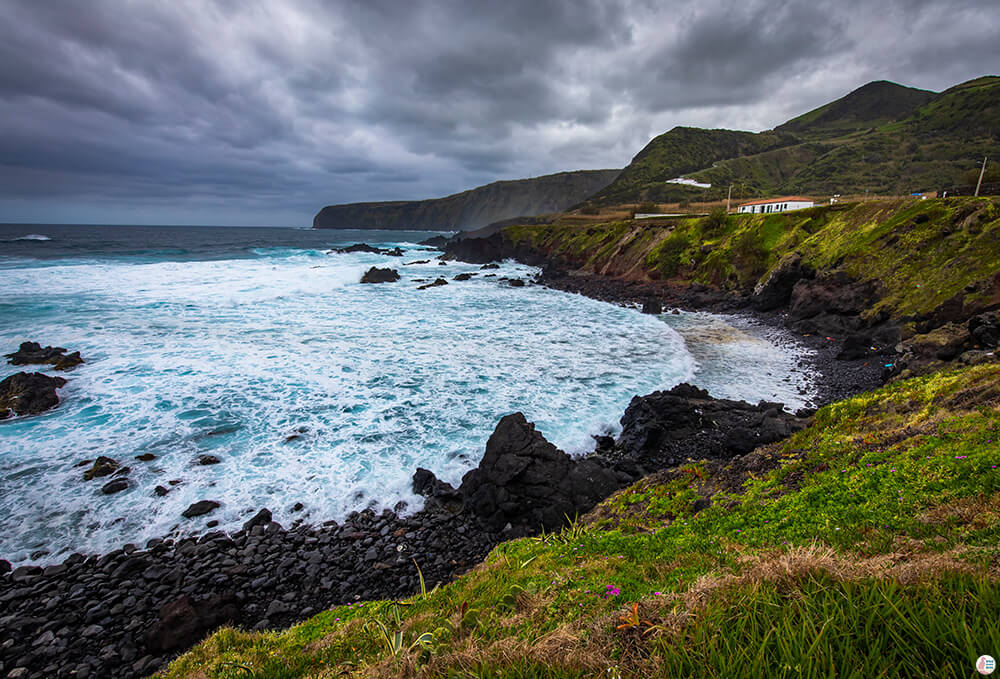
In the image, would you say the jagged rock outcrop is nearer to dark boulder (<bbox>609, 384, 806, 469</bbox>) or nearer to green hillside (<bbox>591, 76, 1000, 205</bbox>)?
dark boulder (<bbox>609, 384, 806, 469</bbox>)

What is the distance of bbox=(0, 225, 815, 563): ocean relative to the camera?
10211 millimetres

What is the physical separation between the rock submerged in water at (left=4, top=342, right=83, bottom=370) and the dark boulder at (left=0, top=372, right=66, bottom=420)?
2.86 m

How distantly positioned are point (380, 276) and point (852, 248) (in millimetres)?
46126

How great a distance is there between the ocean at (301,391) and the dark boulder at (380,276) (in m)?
15.0

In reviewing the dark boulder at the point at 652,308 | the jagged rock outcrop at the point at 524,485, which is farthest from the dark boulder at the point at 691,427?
the dark boulder at the point at 652,308

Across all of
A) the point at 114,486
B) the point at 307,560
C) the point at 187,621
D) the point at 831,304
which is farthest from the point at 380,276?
the point at 187,621

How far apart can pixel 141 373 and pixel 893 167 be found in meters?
173

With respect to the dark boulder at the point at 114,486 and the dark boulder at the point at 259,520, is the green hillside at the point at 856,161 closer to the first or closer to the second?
the dark boulder at the point at 259,520

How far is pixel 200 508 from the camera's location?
32.1 ft

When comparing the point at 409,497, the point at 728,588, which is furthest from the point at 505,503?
the point at 728,588

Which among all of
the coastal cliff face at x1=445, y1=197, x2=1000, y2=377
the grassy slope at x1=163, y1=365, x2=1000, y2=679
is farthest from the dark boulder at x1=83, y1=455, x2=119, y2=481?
the coastal cliff face at x1=445, y1=197, x2=1000, y2=377

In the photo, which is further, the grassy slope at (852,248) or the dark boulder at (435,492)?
the grassy slope at (852,248)

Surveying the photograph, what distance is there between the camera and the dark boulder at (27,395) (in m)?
14.1

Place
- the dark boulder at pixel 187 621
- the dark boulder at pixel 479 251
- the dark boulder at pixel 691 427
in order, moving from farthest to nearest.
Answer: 1. the dark boulder at pixel 479 251
2. the dark boulder at pixel 691 427
3. the dark boulder at pixel 187 621
